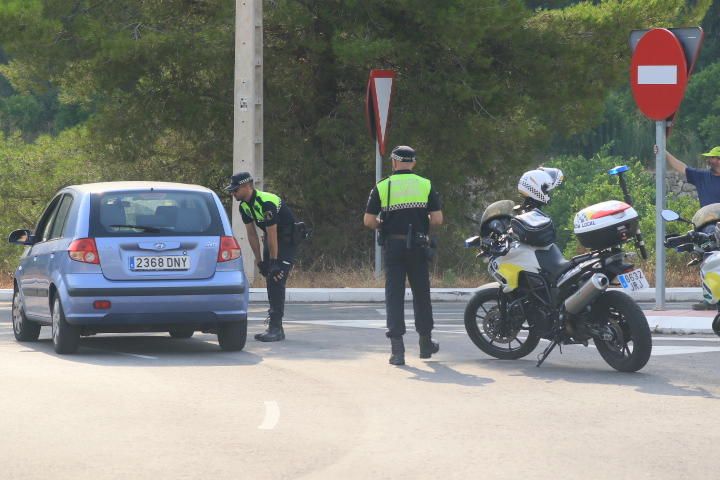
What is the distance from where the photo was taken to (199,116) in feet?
80.3

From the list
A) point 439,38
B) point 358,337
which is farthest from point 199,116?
point 358,337

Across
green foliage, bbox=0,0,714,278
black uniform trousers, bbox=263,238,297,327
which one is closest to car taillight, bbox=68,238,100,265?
black uniform trousers, bbox=263,238,297,327

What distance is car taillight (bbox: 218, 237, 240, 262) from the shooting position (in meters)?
13.2

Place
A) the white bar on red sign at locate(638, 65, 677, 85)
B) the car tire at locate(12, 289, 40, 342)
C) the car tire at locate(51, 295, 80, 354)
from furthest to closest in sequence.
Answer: the white bar on red sign at locate(638, 65, 677, 85) < the car tire at locate(12, 289, 40, 342) < the car tire at locate(51, 295, 80, 354)

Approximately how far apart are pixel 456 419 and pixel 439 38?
14377mm

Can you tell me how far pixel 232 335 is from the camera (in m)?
13.4

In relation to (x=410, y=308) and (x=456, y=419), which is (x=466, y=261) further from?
(x=456, y=419)

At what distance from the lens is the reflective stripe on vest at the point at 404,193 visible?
1244cm

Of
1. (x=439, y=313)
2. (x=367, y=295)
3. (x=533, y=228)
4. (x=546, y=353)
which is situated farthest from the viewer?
(x=367, y=295)

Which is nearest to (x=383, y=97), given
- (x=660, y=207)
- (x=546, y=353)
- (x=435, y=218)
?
(x=660, y=207)

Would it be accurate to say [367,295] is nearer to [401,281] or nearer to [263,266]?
[263,266]

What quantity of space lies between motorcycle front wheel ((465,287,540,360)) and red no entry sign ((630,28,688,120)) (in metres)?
4.19

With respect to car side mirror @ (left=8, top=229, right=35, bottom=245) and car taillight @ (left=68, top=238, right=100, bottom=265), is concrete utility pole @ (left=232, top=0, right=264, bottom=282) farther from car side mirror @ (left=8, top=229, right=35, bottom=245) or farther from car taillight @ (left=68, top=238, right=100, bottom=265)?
car taillight @ (left=68, top=238, right=100, bottom=265)

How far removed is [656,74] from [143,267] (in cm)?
A: 618
